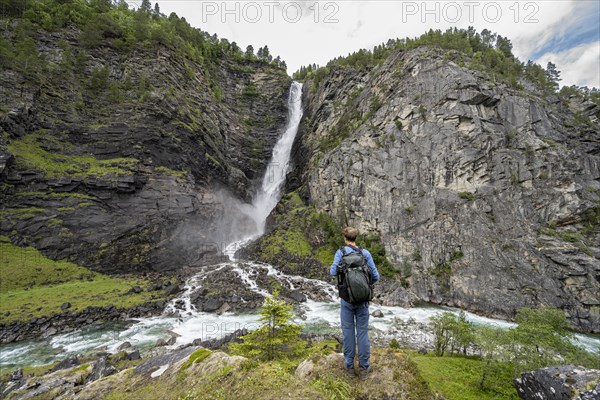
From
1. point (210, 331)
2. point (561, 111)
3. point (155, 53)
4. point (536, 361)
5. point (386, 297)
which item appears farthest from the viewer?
point (155, 53)

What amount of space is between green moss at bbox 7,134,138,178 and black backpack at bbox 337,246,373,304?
46.4m

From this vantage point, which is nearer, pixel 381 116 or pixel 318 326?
pixel 318 326

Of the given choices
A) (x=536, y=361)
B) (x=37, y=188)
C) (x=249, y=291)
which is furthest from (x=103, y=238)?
(x=536, y=361)

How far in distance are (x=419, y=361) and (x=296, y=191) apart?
47.1m

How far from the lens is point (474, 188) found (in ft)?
114

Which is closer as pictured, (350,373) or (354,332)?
(350,373)

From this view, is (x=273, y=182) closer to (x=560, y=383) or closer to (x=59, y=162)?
(x=59, y=162)

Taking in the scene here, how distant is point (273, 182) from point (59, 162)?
3972 cm

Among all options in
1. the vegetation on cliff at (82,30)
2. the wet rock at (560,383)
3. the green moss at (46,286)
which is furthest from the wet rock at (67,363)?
the vegetation on cliff at (82,30)

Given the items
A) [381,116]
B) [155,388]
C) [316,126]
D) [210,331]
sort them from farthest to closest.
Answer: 1. [316,126]
2. [381,116]
3. [210,331]
4. [155,388]

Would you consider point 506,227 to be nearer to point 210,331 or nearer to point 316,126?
point 210,331

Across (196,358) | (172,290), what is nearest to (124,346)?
(172,290)

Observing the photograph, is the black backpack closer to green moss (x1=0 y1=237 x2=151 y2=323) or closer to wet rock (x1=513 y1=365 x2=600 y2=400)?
wet rock (x1=513 y1=365 x2=600 y2=400)

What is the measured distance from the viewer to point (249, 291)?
102ft
